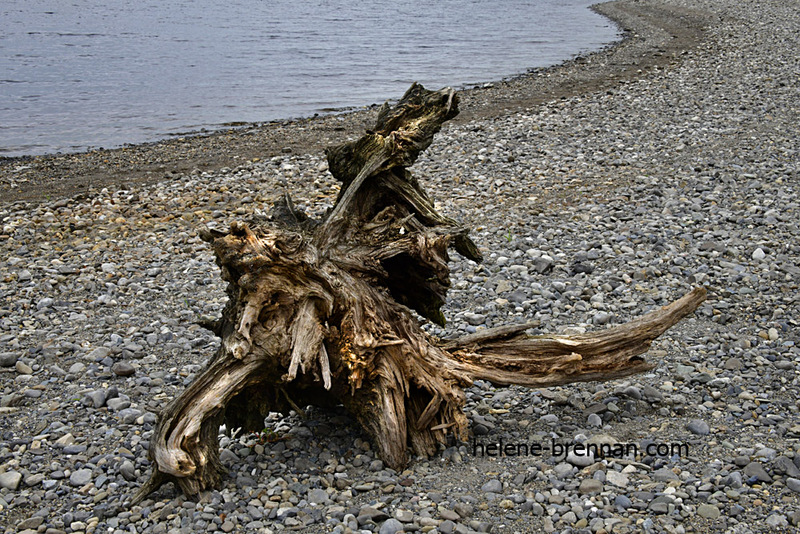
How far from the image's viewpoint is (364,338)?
5.48 meters

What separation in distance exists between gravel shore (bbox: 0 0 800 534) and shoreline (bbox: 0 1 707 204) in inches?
6.2

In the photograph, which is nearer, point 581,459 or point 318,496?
point 318,496

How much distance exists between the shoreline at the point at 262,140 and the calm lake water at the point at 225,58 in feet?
5.54

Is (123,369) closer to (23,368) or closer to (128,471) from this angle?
(23,368)

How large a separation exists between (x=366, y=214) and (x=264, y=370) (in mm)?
1654

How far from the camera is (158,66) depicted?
108 feet

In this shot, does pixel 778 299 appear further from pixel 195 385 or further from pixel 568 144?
pixel 568 144

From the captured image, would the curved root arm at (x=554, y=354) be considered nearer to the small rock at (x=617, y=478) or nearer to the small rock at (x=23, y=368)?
the small rock at (x=617, y=478)

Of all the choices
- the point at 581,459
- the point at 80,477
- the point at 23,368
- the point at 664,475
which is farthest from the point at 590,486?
the point at 23,368

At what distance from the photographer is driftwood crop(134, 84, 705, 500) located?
208 inches

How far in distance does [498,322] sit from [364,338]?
9.64ft

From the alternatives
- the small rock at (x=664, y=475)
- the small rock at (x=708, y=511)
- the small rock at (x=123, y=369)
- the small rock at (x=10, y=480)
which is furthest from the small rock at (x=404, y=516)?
the small rock at (x=123, y=369)

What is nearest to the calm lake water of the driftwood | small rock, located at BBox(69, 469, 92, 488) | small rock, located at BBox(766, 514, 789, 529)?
small rock, located at BBox(69, 469, 92, 488)

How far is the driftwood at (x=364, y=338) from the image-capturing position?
528 centimetres
